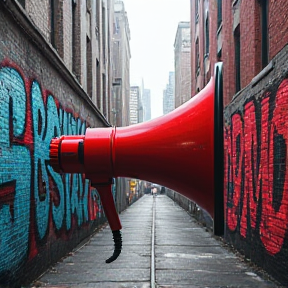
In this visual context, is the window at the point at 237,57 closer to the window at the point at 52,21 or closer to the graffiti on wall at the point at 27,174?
the window at the point at 52,21

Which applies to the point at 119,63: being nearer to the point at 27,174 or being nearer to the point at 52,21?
the point at 52,21

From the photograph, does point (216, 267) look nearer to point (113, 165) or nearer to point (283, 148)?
point (283, 148)

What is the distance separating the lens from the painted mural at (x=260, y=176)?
7.34 meters

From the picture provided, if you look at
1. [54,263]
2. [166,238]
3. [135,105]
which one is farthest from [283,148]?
[135,105]

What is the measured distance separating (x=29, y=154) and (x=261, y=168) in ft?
14.5

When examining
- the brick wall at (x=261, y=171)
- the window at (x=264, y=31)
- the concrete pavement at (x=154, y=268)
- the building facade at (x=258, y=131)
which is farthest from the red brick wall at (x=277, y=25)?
the concrete pavement at (x=154, y=268)

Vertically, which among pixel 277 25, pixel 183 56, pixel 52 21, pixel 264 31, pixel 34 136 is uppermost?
pixel 183 56

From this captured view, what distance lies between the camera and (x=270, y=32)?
365 inches

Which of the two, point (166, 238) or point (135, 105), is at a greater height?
point (135, 105)

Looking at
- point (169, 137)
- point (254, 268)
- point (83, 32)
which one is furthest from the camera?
point (83, 32)

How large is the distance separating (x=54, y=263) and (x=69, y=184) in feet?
8.16

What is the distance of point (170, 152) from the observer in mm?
1722

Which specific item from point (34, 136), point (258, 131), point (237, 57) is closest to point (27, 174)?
point (34, 136)

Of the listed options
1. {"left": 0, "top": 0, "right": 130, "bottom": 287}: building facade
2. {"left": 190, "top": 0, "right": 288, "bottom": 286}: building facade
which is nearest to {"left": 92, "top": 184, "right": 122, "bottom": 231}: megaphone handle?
{"left": 190, "top": 0, "right": 288, "bottom": 286}: building facade
